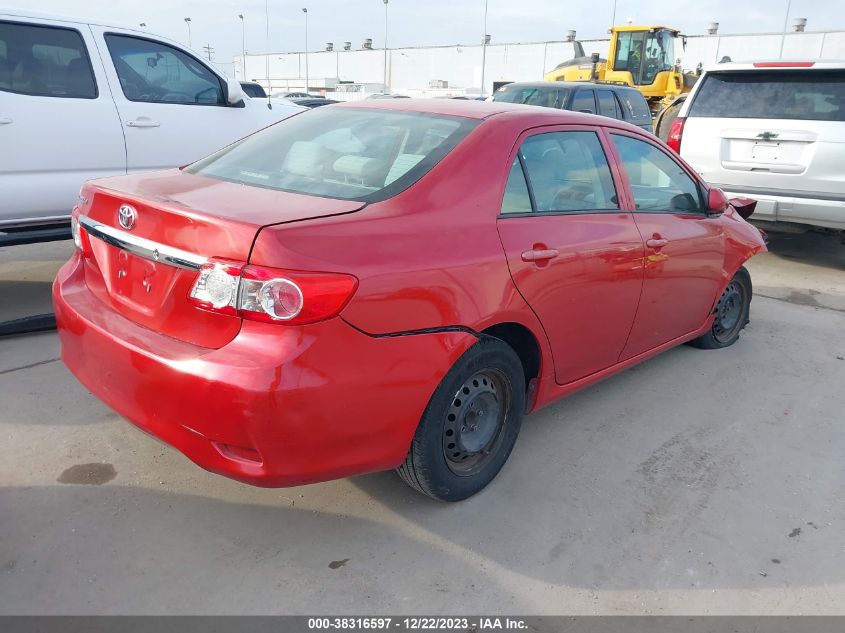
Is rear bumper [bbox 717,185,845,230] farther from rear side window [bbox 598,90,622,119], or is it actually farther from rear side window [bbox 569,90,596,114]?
rear side window [bbox 598,90,622,119]

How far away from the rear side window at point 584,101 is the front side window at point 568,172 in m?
7.60

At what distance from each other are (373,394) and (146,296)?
2.96ft

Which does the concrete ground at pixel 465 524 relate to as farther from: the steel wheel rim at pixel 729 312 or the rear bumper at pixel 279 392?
the steel wheel rim at pixel 729 312

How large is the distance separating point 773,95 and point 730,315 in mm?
3073

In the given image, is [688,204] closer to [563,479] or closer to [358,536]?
[563,479]

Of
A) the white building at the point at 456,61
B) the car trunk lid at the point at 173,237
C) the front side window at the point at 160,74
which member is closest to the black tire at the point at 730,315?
the car trunk lid at the point at 173,237

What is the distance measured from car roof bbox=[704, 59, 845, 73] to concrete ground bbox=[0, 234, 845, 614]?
158 inches

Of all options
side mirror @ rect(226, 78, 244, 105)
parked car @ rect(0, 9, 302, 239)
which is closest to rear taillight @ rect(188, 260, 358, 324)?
parked car @ rect(0, 9, 302, 239)

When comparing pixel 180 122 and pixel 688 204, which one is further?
pixel 180 122

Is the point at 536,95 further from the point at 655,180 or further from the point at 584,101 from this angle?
the point at 655,180

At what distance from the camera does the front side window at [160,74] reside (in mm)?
5309

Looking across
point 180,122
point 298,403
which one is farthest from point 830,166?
point 298,403

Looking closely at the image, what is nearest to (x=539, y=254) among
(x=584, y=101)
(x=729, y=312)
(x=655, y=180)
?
(x=655, y=180)

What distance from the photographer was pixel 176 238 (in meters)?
2.41
